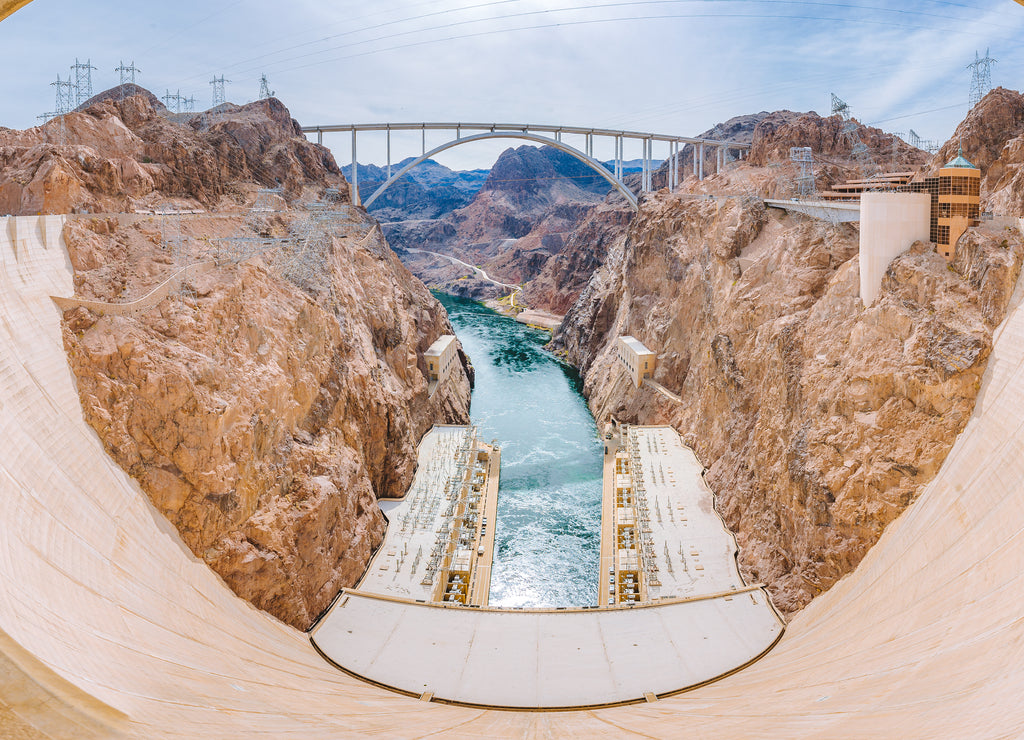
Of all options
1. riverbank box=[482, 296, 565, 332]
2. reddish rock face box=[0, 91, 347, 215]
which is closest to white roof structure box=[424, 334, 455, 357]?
reddish rock face box=[0, 91, 347, 215]

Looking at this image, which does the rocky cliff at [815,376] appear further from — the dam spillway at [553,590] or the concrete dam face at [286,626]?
the dam spillway at [553,590]

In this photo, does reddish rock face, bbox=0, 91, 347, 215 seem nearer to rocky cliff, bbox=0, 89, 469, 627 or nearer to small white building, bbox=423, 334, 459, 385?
rocky cliff, bbox=0, 89, 469, 627

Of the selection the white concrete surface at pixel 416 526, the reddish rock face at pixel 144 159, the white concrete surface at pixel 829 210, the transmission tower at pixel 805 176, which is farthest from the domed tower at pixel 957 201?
the reddish rock face at pixel 144 159

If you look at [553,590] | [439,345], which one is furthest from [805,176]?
[553,590]

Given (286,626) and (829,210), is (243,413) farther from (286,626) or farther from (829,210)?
(829,210)

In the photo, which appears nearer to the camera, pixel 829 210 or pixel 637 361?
pixel 829 210

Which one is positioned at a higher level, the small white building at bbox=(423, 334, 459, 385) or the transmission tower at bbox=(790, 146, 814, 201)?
the transmission tower at bbox=(790, 146, 814, 201)
